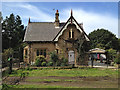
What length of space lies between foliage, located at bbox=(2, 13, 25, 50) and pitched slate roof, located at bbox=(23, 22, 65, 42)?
50.6 ft

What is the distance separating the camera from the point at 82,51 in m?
23.5

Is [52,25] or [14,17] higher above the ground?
[14,17]

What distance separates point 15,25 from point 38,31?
1124 inches

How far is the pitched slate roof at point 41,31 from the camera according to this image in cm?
2635

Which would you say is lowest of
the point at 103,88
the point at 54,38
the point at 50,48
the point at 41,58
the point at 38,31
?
the point at 103,88

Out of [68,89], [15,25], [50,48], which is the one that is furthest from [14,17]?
[68,89]

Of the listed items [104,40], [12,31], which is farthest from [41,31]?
[104,40]

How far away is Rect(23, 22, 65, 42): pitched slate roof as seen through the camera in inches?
1037

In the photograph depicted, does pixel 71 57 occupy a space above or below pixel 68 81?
above

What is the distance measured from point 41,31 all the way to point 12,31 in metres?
25.6

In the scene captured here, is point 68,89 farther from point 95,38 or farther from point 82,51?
point 95,38

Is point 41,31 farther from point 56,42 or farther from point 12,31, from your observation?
point 12,31

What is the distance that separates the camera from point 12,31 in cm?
4950

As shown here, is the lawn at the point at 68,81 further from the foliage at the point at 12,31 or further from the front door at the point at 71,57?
the foliage at the point at 12,31
